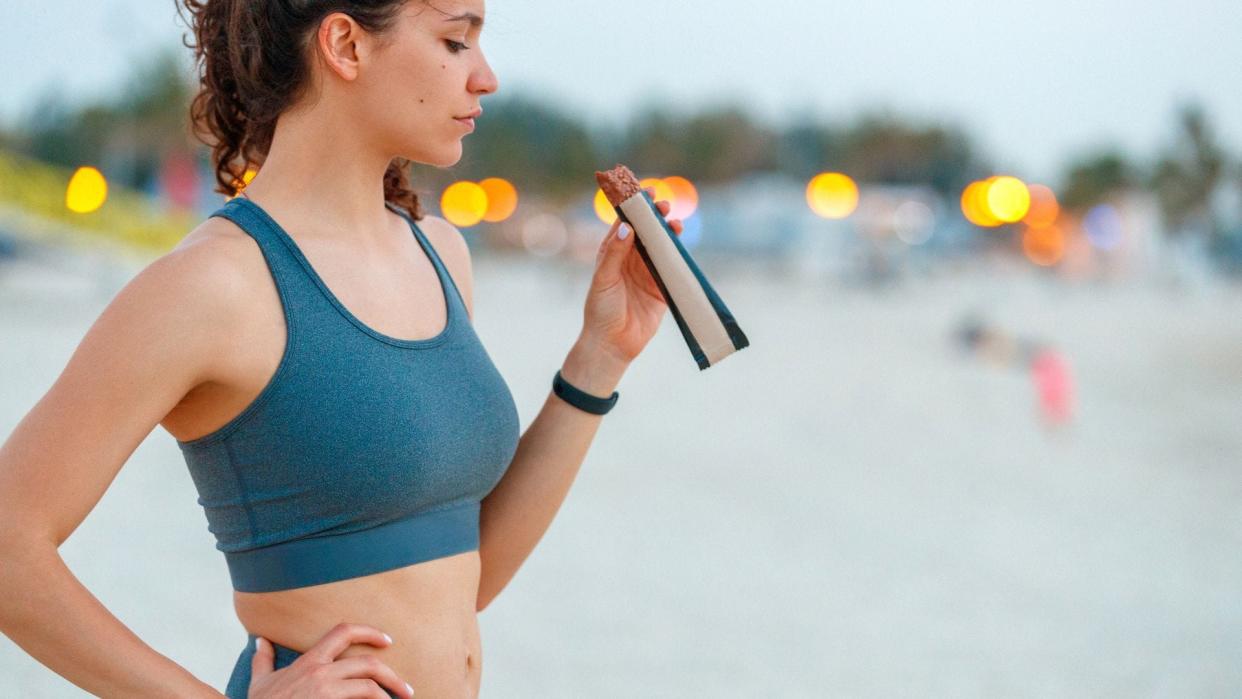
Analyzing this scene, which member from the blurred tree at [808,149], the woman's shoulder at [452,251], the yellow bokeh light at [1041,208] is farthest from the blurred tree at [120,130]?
the blurred tree at [808,149]

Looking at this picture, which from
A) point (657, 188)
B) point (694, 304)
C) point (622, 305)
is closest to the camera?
point (694, 304)

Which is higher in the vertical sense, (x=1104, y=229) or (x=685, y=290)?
(x=1104, y=229)

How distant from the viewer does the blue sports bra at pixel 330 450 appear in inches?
56.0

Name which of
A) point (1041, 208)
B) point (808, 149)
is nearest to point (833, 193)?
point (1041, 208)

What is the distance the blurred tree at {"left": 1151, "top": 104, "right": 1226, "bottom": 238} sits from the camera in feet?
203

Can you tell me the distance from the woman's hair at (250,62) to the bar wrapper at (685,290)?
40cm

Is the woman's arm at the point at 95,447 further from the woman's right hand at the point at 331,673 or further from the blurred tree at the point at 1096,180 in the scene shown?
the blurred tree at the point at 1096,180

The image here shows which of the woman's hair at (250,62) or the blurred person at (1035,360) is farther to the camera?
the blurred person at (1035,360)

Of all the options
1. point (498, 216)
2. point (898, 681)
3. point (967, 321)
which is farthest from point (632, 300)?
point (498, 216)

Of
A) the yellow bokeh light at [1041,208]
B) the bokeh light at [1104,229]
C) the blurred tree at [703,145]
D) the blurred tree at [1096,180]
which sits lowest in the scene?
the yellow bokeh light at [1041,208]

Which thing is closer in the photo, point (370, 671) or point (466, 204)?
point (370, 671)

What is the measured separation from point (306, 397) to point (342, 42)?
16.7 inches

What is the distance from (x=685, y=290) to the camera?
1.70m

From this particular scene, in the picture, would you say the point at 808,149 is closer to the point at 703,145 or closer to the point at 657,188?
the point at 703,145
